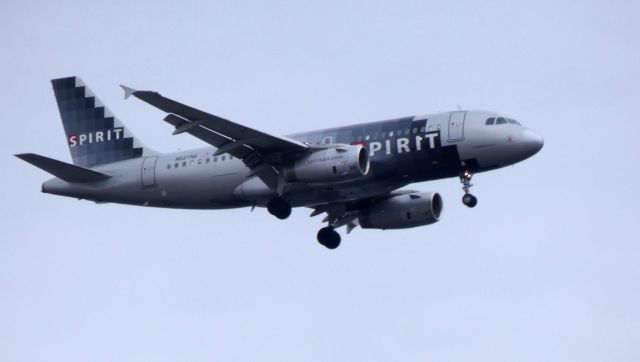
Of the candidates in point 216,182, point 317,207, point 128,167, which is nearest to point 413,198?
point 317,207

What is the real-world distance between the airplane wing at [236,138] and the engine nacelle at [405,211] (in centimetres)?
622

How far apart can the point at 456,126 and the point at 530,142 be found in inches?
118

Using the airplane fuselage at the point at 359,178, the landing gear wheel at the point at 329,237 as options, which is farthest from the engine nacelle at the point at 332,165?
the landing gear wheel at the point at 329,237

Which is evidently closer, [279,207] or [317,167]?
[317,167]

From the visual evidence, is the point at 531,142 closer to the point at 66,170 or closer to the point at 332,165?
the point at 332,165

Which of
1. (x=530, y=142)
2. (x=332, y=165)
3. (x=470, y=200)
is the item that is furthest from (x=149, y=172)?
(x=530, y=142)

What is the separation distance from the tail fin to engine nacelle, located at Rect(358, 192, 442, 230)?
10609 mm

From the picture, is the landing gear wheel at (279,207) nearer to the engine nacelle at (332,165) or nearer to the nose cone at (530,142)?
the engine nacelle at (332,165)

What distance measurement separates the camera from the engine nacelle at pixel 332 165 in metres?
50.1

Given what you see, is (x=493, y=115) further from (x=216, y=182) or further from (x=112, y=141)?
(x=112, y=141)

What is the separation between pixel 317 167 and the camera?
167 ft

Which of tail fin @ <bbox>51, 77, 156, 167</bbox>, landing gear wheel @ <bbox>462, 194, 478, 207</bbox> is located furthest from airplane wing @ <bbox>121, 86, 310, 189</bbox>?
tail fin @ <bbox>51, 77, 156, 167</bbox>

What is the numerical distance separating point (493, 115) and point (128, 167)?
1669 cm

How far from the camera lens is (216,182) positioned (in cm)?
5438
